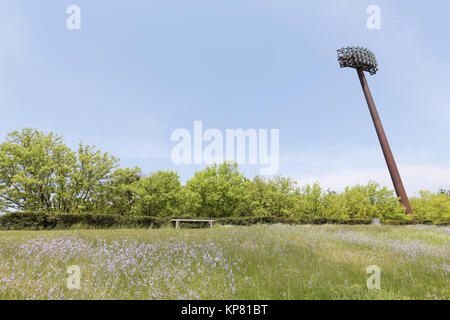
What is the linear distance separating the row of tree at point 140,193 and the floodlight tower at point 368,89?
10.2ft

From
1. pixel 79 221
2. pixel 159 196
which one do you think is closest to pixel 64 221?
pixel 79 221

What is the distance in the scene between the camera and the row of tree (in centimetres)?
3036

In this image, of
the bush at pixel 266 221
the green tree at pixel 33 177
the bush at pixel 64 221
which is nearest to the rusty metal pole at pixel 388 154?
the bush at pixel 266 221

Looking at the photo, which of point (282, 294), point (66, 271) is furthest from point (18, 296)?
point (282, 294)

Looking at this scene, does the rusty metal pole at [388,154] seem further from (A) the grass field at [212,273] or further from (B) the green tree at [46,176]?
(B) the green tree at [46,176]

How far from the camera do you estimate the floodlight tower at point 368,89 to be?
3241 centimetres

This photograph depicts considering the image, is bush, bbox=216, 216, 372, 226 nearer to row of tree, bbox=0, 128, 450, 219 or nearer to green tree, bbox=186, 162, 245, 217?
row of tree, bbox=0, 128, 450, 219

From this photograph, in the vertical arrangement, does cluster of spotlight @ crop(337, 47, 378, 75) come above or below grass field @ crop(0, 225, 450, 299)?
above

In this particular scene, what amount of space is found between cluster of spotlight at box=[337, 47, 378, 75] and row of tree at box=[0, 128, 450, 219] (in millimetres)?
19327

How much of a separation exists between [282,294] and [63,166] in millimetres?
34529

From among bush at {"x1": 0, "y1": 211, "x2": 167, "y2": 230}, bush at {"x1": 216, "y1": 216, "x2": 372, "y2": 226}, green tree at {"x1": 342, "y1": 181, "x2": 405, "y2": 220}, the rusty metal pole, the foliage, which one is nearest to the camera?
bush at {"x1": 0, "y1": 211, "x2": 167, "y2": 230}

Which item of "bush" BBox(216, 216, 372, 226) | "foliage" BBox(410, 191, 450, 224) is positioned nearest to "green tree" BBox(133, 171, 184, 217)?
"bush" BBox(216, 216, 372, 226)
